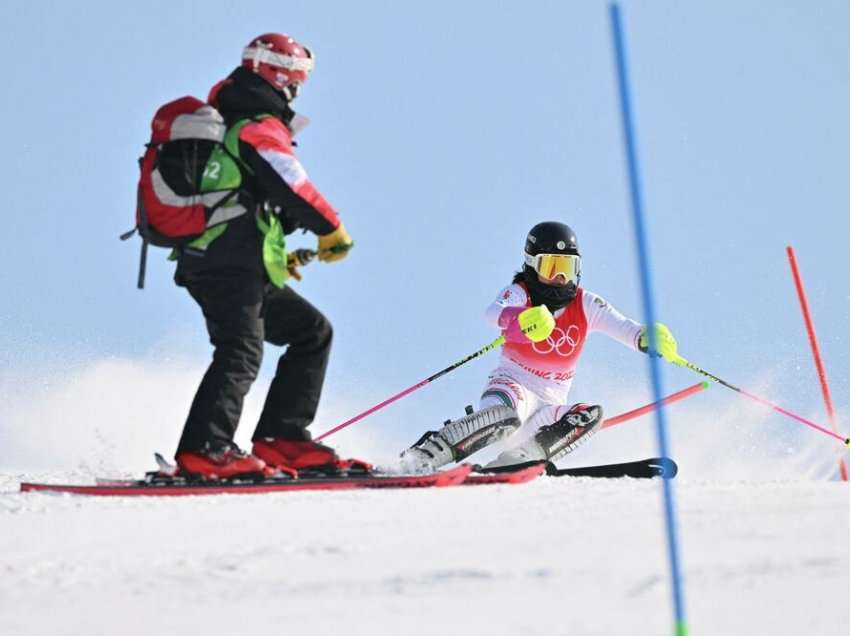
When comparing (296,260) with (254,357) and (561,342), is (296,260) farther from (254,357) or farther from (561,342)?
(561,342)

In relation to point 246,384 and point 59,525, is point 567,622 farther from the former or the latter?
point 246,384

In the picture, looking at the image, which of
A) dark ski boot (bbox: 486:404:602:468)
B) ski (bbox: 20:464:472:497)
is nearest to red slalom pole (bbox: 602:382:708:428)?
dark ski boot (bbox: 486:404:602:468)

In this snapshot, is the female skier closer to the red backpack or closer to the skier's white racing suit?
the skier's white racing suit

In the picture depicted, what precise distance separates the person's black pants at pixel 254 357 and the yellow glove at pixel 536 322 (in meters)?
1.77

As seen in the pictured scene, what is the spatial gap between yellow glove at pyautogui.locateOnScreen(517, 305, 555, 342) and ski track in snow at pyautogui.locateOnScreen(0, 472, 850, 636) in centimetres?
245

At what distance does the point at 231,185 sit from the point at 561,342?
10.8ft

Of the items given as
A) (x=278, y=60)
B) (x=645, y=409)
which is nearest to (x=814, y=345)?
(x=645, y=409)

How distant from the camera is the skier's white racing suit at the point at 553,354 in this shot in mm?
8281

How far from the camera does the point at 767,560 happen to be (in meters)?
3.83

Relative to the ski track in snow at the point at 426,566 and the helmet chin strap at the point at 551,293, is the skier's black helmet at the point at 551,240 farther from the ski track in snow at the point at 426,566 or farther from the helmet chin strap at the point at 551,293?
the ski track in snow at the point at 426,566

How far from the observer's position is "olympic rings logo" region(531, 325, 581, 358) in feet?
27.6

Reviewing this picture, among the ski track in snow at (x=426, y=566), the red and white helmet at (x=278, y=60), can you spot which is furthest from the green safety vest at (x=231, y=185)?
the ski track in snow at (x=426, y=566)

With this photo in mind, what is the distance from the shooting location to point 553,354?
27.7 feet

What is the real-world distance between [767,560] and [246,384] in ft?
9.17
